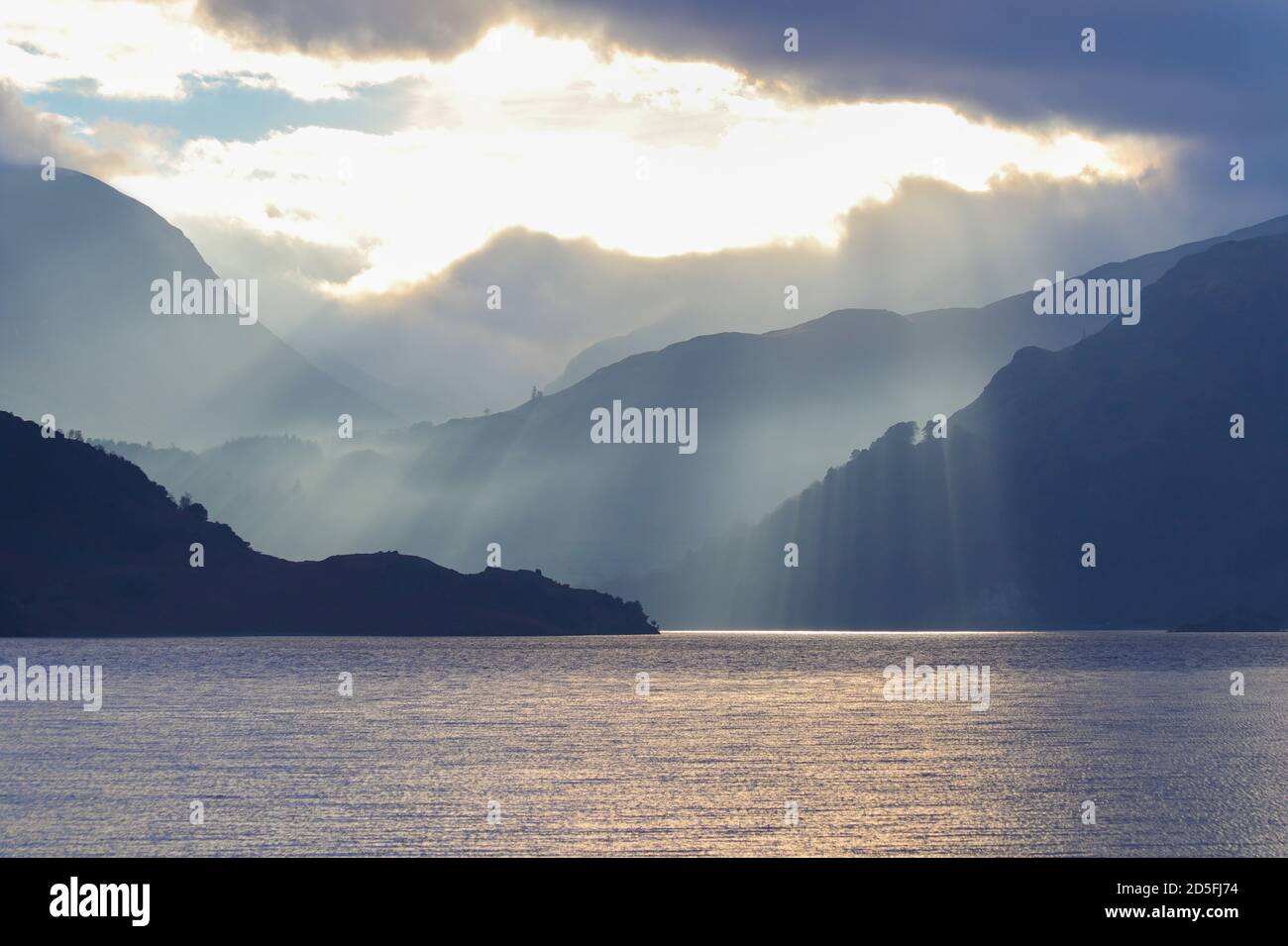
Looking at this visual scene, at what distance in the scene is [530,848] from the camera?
62156 millimetres

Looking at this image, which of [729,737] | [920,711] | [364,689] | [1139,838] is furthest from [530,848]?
[364,689]

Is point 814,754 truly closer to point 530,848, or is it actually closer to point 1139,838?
point 1139,838

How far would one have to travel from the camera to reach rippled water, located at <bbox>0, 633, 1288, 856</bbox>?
217 feet

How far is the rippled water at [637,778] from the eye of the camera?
6619 centimetres

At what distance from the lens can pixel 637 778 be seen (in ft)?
285

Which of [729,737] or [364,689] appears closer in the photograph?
[729,737]
